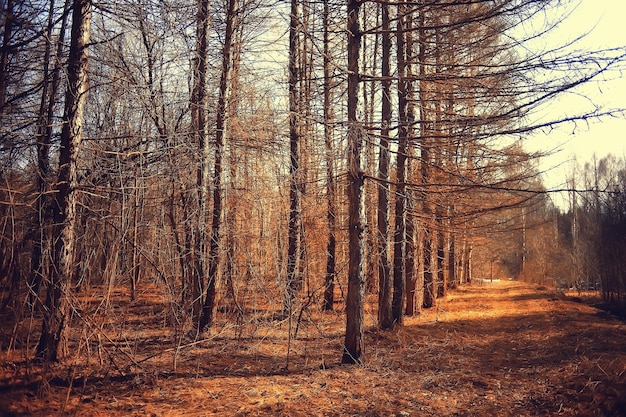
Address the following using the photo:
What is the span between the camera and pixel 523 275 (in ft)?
100

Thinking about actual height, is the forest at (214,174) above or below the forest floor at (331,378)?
above

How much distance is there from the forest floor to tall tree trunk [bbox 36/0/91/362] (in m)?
0.46

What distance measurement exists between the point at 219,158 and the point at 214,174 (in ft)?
1.20

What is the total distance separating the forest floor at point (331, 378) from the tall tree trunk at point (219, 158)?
75cm

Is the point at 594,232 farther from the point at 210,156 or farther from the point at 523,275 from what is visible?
the point at 210,156

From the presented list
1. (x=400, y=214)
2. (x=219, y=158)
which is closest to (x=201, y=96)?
(x=219, y=158)

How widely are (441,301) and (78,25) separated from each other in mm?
14030

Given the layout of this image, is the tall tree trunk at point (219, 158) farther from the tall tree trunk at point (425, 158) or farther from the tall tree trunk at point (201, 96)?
the tall tree trunk at point (425, 158)

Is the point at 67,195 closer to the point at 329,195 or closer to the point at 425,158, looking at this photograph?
the point at 329,195

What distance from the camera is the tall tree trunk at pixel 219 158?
344 inches

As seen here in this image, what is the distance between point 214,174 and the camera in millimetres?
8914

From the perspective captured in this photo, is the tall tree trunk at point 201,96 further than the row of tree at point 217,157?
Yes

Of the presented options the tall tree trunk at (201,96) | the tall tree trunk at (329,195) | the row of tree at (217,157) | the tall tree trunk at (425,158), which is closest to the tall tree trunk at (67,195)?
the row of tree at (217,157)

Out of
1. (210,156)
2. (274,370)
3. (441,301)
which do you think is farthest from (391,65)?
(441,301)
